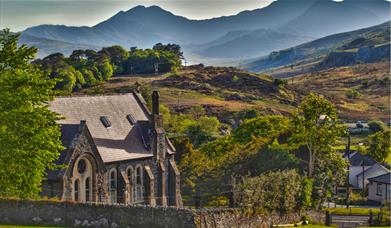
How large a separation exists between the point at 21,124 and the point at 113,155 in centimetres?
1804

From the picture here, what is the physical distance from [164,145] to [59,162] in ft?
49.7

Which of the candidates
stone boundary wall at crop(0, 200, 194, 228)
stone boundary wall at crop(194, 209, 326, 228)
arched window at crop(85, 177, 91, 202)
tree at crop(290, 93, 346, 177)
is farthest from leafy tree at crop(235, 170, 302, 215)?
arched window at crop(85, 177, 91, 202)

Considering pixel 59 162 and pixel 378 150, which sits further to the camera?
pixel 378 150

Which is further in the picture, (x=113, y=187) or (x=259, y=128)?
(x=259, y=128)

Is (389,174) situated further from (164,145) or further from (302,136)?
(164,145)

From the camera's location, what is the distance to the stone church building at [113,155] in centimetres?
5134

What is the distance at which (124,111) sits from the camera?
6394cm

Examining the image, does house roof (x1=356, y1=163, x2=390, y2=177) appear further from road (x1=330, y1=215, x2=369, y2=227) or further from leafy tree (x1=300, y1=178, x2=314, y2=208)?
leafy tree (x1=300, y1=178, x2=314, y2=208)

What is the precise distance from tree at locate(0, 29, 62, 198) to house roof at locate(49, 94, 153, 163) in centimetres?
1111

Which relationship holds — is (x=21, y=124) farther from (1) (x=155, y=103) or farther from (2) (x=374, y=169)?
(2) (x=374, y=169)

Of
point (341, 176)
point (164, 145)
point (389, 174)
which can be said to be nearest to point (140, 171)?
point (164, 145)


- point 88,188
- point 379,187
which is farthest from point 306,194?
point 379,187

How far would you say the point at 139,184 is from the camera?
61312mm

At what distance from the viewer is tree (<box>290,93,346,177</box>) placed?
64438mm
